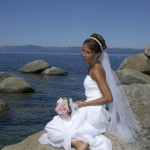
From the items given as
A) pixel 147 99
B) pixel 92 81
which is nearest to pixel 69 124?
pixel 92 81

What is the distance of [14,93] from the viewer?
91.1 feet

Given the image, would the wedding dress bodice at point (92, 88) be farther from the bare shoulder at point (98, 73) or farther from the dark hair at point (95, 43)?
the dark hair at point (95, 43)

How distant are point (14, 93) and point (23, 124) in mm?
10063

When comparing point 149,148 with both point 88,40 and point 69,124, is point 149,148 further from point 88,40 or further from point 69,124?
point 88,40

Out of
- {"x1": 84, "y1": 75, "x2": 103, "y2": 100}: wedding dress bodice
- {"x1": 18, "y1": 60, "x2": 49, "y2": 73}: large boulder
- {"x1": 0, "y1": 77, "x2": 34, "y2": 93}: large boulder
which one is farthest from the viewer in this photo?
{"x1": 18, "y1": 60, "x2": 49, "y2": 73}: large boulder

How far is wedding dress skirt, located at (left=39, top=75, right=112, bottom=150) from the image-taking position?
19.7ft

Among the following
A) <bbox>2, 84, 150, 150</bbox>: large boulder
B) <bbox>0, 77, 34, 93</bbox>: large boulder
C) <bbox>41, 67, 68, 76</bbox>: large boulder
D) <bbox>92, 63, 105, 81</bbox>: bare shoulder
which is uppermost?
<bbox>92, 63, 105, 81</bbox>: bare shoulder

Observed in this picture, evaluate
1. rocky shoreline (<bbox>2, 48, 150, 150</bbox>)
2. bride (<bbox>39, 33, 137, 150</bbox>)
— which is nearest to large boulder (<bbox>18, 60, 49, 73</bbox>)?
rocky shoreline (<bbox>2, 48, 150, 150</bbox>)

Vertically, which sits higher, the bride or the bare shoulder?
the bare shoulder

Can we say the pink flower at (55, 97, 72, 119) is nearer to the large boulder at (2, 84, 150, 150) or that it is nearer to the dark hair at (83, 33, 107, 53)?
the large boulder at (2, 84, 150, 150)

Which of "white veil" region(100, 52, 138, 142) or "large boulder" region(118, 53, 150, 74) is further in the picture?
"large boulder" region(118, 53, 150, 74)

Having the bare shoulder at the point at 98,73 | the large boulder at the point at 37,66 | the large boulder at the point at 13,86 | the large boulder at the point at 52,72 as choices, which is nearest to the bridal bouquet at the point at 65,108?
the bare shoulder at the point at 98,73

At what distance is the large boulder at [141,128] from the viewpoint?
668cm

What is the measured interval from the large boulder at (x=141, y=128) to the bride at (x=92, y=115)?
321 millimetres
